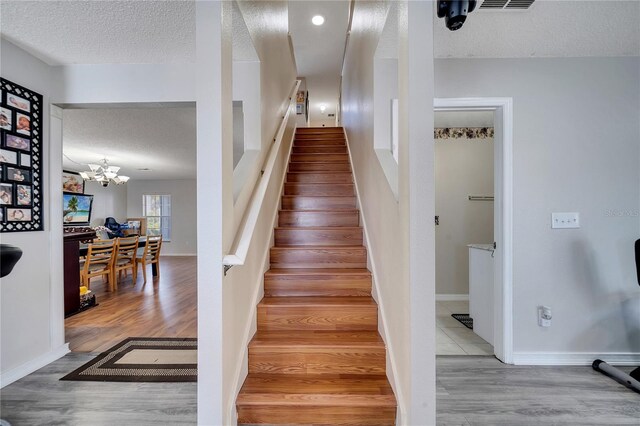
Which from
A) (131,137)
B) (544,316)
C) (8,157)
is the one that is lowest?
(544,316)

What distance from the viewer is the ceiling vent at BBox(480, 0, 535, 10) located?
5.61ft

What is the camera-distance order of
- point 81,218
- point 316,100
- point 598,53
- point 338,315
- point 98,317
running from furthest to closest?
point 81,218
point 316,100
point 98,317
point 598,53
point 338,315

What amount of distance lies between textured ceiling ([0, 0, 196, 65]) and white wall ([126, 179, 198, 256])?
25.8ft

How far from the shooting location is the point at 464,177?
4.16m

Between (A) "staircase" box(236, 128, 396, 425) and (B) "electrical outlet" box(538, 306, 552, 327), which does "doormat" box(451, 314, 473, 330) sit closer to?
(B) "electrical outlet" box(538, 306, 552, 327)

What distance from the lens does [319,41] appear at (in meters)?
4.35

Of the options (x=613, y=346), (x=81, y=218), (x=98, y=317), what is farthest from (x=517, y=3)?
(x=81, y=218)

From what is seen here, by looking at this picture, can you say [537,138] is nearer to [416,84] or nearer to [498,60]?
[498,60]

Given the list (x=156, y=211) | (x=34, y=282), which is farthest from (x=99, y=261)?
(x=156, y=211)

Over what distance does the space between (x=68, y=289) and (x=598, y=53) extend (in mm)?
5745

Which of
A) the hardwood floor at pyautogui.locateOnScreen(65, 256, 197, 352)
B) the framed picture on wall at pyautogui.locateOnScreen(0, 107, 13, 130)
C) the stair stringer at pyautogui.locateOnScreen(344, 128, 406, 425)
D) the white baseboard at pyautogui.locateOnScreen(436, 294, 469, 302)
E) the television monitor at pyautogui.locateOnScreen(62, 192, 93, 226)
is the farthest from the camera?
the television monitor at pyautogui.locateOnScreen(62, 192, 93, 226)

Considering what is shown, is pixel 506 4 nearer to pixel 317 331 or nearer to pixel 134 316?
pixel 317 331

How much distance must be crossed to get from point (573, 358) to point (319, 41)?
473cm

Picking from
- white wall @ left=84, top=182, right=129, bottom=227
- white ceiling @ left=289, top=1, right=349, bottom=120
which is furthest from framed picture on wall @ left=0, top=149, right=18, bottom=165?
white wall @ left=84, top=182, right=129, bottom=227
